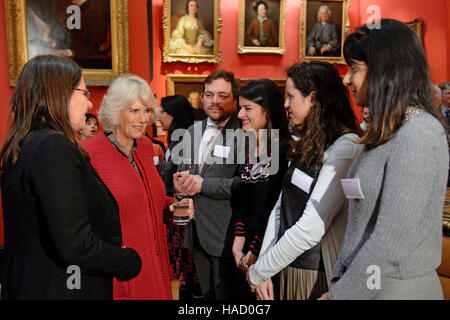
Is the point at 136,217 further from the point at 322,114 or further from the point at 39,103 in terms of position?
the point at 322,114

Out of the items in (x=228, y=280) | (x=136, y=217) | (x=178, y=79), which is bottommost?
(x=228, y=280)

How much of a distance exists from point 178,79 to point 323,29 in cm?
318

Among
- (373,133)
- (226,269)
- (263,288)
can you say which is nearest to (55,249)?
(263,288)

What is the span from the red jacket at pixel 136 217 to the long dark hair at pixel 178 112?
2300 mm

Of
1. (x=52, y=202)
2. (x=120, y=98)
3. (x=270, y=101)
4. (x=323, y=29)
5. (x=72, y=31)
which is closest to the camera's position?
(x=52, y=202)

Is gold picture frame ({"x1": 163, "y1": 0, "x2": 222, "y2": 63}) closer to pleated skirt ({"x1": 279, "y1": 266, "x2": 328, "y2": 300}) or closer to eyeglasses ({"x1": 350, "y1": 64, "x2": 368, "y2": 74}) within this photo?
pleated skirt ({"x1": 279, "y1": 266, "x2": 328, "y2": 300})

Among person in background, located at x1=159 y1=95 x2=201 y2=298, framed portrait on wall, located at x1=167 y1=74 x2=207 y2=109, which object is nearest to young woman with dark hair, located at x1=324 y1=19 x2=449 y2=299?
person in background, located at x1=159 y1=95 x2=201 y2=298

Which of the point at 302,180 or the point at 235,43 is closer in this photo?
the point at 302,180

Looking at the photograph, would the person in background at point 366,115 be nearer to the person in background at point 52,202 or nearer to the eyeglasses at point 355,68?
the eyeglasses at point 355,68

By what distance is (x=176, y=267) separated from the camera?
3916 mm

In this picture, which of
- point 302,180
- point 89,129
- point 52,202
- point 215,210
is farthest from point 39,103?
point 89,129

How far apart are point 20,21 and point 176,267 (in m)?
4.15

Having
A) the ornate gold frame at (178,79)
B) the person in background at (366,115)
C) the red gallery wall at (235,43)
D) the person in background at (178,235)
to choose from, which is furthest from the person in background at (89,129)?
the person in background at (366,115)

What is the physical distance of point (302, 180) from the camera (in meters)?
1.99
